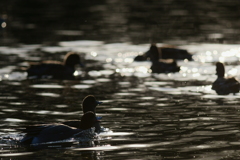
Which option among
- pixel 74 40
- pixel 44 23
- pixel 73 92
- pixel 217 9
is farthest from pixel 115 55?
pixel 217 9

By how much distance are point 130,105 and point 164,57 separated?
33.1ft

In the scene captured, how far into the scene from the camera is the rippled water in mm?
12820

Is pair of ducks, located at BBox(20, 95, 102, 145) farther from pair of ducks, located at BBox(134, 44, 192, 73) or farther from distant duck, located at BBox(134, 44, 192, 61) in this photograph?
distant duck, located at BBox(134, 44, 192, 61)

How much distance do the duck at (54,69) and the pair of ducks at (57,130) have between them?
9.09 meters

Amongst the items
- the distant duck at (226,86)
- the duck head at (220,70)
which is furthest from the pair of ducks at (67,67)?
the distant duck at (226,86)

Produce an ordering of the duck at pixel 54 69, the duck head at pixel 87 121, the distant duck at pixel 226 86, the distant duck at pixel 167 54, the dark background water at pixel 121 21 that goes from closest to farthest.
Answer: the duck head at pixel 87 121, the distant duck at pixel 226 86, the duck at pixel 54 69, the distant duck at pixel 167 54, the dark background water at pixel 121 21

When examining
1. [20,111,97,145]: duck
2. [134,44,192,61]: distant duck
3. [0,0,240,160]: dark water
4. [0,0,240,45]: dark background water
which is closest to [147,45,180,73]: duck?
[0,0,240,160]: dark water

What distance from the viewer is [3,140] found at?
1344 centimetres

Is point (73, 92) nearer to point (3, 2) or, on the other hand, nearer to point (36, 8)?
point (36, 8)

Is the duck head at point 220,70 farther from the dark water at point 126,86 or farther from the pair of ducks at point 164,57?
the pair of ducks at point 164,57

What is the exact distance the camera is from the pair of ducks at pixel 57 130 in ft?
43.3

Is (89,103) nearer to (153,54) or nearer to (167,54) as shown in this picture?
(153,54)

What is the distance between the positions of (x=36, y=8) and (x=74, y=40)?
15480 mm

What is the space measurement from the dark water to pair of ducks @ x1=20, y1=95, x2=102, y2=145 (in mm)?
266
